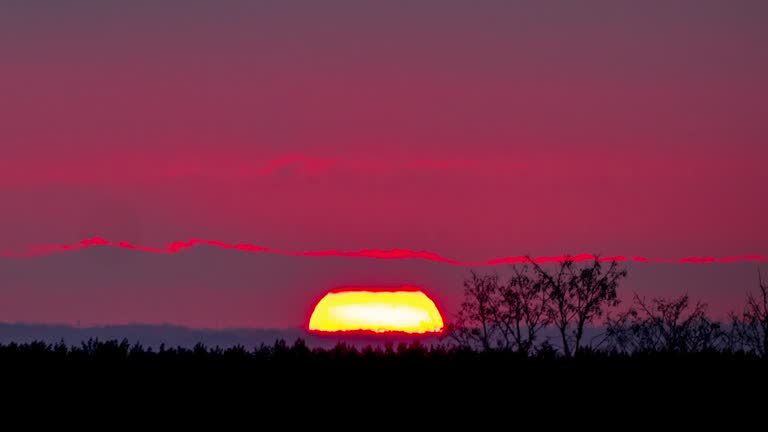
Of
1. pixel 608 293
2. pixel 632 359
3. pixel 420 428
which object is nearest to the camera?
pixel 420 428

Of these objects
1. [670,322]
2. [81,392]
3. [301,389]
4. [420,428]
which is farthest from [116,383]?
[670,322]

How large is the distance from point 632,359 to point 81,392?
984 cm

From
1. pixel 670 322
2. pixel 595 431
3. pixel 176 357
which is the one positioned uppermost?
pixel 670 322

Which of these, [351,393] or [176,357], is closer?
[351,393]

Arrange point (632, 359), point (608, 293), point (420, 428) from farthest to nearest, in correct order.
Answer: point (608, 293)
point (632, 359)
point (420, 428)

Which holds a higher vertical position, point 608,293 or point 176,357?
point 608,293

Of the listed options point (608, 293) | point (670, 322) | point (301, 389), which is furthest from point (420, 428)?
point (670, 322)

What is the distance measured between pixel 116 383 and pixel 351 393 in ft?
13.4

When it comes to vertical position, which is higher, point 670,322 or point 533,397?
point 670,322

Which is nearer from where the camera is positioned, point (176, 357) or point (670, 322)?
point (176, 357)

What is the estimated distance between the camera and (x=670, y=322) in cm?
4294

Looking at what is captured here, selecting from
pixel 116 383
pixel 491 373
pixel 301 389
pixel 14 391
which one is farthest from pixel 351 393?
pixel 14 391

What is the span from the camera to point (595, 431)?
20750mm

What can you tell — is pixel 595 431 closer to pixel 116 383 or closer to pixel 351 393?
pixel 351 393
